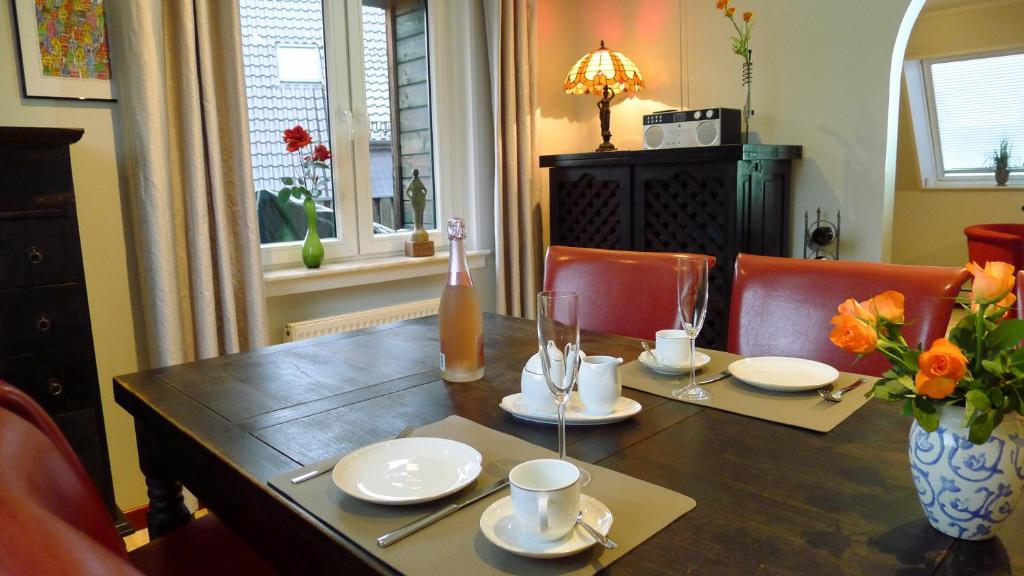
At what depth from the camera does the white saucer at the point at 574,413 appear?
1.05 meters

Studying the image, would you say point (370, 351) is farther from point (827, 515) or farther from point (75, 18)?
point (75, 18)

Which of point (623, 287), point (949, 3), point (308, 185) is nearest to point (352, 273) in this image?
point (308, 185)

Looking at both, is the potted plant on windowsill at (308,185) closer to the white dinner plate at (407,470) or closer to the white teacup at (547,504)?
the white dinner plate at (407,470)

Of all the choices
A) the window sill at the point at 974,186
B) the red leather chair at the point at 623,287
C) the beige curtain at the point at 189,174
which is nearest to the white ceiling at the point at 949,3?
the window sill at the point at 974,186

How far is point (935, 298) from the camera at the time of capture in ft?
4.46

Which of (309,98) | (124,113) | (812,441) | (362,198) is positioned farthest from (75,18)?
(812,441)

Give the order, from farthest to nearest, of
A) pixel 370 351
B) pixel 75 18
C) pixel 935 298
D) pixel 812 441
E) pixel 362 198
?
pixel 362 198 < pixel 75 18 < pixel 370 351 < pixel 935 298 < pixel 812 441

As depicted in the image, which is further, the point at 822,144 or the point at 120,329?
the point at 822,144

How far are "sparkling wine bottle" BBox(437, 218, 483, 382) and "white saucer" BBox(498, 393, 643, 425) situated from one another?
0.18m

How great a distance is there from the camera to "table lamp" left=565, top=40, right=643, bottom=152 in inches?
124

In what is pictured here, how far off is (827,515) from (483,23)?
291 centimetres

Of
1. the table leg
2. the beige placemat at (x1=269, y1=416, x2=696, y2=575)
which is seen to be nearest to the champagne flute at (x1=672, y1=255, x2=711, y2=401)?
the beige placemat at (x1=269, y1=416, x2=696, y2=575)

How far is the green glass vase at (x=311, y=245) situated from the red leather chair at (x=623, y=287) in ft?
3.75

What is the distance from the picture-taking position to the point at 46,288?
6.12 feet
